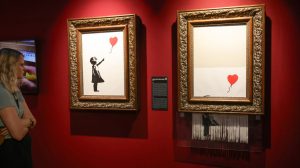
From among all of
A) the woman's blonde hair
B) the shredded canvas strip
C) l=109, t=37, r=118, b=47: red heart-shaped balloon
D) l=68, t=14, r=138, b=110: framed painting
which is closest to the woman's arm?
the woman's blonde hair

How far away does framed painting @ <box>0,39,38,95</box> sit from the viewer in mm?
2697

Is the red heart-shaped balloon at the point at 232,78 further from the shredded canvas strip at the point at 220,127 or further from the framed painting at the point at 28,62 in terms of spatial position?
the framed painting at the point at 28,62

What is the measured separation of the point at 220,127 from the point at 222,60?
0.52 m

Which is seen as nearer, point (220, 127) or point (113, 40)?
point (220, 127)

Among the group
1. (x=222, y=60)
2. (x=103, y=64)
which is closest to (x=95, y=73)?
(x=103, y=64)

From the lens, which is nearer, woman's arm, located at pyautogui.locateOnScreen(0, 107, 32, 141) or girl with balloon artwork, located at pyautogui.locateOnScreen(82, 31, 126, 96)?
woman's arm, located at pyautogui.locateOnScreen(0, 107, 32, 141)

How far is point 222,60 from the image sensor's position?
2145 mm

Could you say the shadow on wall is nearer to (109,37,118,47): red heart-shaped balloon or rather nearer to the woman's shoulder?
(109,37,118,47): red heart-shaped balloon

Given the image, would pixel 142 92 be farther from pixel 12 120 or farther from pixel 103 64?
pixel 12 120

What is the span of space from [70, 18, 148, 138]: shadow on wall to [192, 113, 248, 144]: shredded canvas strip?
44 cm

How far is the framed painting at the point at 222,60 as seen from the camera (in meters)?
2.05

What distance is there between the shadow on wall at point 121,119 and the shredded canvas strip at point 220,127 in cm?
44

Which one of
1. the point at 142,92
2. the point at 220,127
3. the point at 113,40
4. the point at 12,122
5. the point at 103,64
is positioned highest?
the point at 113,40

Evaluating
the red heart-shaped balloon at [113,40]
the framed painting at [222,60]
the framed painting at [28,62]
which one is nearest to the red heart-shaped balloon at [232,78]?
the framed painting at [222,60]
